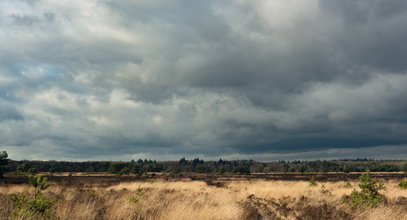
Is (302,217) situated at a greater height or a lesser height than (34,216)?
lesser

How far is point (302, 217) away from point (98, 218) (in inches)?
302

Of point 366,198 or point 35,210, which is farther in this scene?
Result: point 366,198

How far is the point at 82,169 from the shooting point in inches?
Answer: 7082

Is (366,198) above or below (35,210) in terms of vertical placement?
below

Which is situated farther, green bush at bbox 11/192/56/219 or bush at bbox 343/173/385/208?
bush at bbox 343/173/385/208

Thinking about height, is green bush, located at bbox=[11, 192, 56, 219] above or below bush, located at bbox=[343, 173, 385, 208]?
above

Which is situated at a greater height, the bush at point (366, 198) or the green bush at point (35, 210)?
the green bush at point (35, 210)

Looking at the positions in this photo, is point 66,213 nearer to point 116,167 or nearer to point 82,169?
point 116,167

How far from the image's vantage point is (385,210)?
1327 centimetres

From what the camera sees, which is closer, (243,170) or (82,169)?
(243,170)

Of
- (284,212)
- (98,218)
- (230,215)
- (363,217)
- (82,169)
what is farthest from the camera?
(82,169)

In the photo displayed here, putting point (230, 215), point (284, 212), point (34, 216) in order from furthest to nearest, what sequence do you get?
point (284, 212), point (230, 215), point (34, 216)

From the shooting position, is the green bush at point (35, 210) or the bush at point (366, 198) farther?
the bush at point (366, 198)

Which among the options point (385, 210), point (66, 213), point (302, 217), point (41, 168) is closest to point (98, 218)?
point (66, 213)
